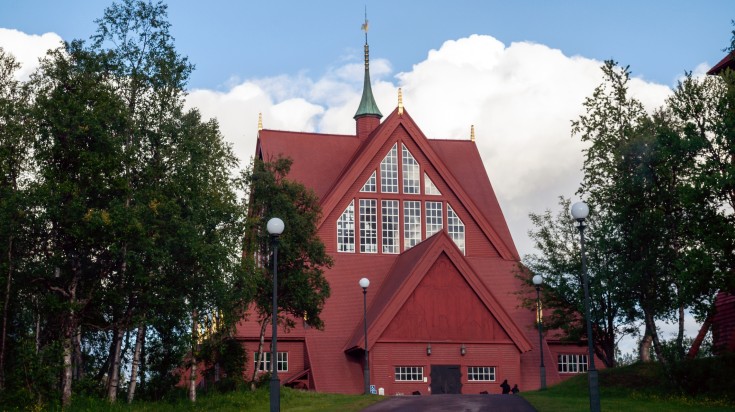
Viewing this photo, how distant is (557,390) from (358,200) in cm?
2018

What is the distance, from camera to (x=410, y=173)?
52500 millimetres

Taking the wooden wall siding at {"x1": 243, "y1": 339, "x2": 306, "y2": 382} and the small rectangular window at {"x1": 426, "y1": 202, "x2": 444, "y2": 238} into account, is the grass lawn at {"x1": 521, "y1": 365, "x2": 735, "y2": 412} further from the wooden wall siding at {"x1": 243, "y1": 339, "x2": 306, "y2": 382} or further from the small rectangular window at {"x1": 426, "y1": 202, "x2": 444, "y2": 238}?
the small rectangular window at {"x1": 426, "y1": 202, "x2": 444, "y2": 238}

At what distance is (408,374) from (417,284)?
14.4 feet

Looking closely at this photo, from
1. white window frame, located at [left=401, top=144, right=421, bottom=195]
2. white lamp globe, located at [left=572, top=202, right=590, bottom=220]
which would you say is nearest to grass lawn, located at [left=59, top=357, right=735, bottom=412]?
white lamp globe, located at [left=572, top=202, right=590, bottom=220]

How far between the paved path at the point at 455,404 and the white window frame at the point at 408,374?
1097 cm

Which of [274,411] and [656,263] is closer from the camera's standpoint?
[274,411]

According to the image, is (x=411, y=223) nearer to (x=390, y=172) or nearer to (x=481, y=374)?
(x=390, y=172)

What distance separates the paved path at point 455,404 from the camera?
1059 inches

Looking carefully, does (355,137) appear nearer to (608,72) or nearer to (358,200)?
(358,200)

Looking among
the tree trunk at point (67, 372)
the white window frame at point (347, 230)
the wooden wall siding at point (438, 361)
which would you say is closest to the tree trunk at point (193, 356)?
the tree trunk at point (67, 372)

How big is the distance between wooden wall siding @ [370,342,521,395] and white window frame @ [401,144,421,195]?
12.1m

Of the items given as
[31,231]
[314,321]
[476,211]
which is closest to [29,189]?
[31,231]

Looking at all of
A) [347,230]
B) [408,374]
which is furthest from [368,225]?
[408,374]

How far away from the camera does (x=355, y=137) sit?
58.6 meters
